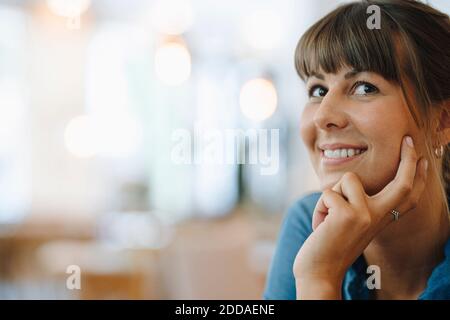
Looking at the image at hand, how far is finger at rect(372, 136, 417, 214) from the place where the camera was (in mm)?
593

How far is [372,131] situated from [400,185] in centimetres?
6

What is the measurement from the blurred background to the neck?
0.93 metres

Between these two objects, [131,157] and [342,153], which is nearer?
[342,153]

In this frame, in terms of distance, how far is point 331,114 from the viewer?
62 cm

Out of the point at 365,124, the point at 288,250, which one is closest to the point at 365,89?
the point at 365,124

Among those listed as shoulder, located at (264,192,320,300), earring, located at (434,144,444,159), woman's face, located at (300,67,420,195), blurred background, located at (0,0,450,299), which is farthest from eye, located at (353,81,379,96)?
blurred background, located at (0,0,450,299)

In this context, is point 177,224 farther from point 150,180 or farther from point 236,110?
point 236,110

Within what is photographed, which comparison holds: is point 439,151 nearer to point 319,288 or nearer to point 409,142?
point 409,142

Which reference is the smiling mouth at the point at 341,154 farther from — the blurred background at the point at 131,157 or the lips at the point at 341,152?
the blurred background at the point at 131,157

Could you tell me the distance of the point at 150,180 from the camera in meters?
3.56

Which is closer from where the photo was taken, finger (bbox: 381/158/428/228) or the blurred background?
finger (bbox: 381/158/428/228)

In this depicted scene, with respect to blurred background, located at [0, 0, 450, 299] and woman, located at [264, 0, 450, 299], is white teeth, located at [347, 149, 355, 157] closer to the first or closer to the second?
woman, located at [264, 0, 450, 299]

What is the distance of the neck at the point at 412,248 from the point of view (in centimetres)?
68
